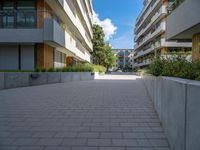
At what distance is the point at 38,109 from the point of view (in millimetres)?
6355

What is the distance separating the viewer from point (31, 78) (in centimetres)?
1329

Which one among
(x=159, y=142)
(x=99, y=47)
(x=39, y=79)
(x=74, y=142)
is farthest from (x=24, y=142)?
(x=99, y=47)

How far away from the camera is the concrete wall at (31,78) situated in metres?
11.1

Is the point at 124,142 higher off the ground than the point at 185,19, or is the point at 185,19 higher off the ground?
the point at 185,19

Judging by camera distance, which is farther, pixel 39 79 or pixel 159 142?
pixel 39 79

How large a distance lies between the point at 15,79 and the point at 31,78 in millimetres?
1549

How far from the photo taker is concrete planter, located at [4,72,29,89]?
11.1 meters

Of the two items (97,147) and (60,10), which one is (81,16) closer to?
(60,10)

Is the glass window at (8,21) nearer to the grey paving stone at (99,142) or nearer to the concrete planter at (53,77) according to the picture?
the concrete planter at (53,77)

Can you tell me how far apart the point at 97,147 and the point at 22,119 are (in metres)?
2.67

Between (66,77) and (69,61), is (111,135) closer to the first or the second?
(66,77)

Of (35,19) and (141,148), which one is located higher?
(35,19)

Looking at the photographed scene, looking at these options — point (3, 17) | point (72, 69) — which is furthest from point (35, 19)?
point (72, 69)

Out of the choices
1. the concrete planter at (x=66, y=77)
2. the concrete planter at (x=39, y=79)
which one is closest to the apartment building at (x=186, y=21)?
the concrete planter at (x=66, y=77)
